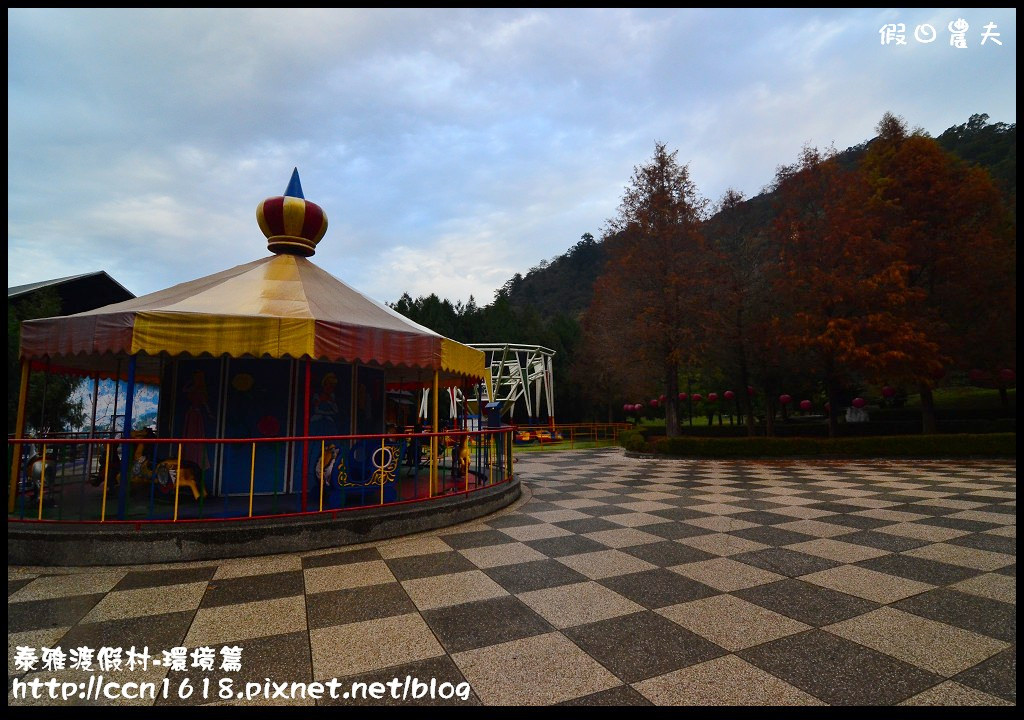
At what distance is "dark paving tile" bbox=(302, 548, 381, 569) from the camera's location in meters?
4.93

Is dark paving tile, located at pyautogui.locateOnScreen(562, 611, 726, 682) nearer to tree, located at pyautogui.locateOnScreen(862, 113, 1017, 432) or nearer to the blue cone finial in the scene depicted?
the blue cone finial

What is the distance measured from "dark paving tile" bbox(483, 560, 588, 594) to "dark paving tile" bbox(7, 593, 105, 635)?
321cm

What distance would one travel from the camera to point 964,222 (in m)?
19.5

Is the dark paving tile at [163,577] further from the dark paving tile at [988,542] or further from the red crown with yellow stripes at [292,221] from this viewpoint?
the dark paving tile at [988,542]

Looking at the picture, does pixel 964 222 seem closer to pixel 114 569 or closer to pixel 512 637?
pixel 512 637

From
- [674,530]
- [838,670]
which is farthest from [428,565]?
[838,670]

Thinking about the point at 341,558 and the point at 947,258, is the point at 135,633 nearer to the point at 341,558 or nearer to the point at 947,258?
the point at 341,558

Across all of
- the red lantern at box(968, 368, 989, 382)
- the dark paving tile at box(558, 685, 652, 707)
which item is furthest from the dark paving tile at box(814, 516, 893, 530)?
the red lantern at box(968, 368, 989, 382)

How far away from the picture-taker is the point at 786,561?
485cm

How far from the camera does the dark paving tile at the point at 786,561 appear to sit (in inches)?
179

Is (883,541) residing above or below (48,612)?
above

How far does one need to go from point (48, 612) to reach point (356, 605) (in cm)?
234

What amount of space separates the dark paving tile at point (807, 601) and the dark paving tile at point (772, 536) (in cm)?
146

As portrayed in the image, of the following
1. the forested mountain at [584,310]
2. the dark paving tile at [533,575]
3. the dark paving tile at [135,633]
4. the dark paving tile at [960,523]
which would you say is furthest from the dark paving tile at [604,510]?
the forested mountain at [584,310]
